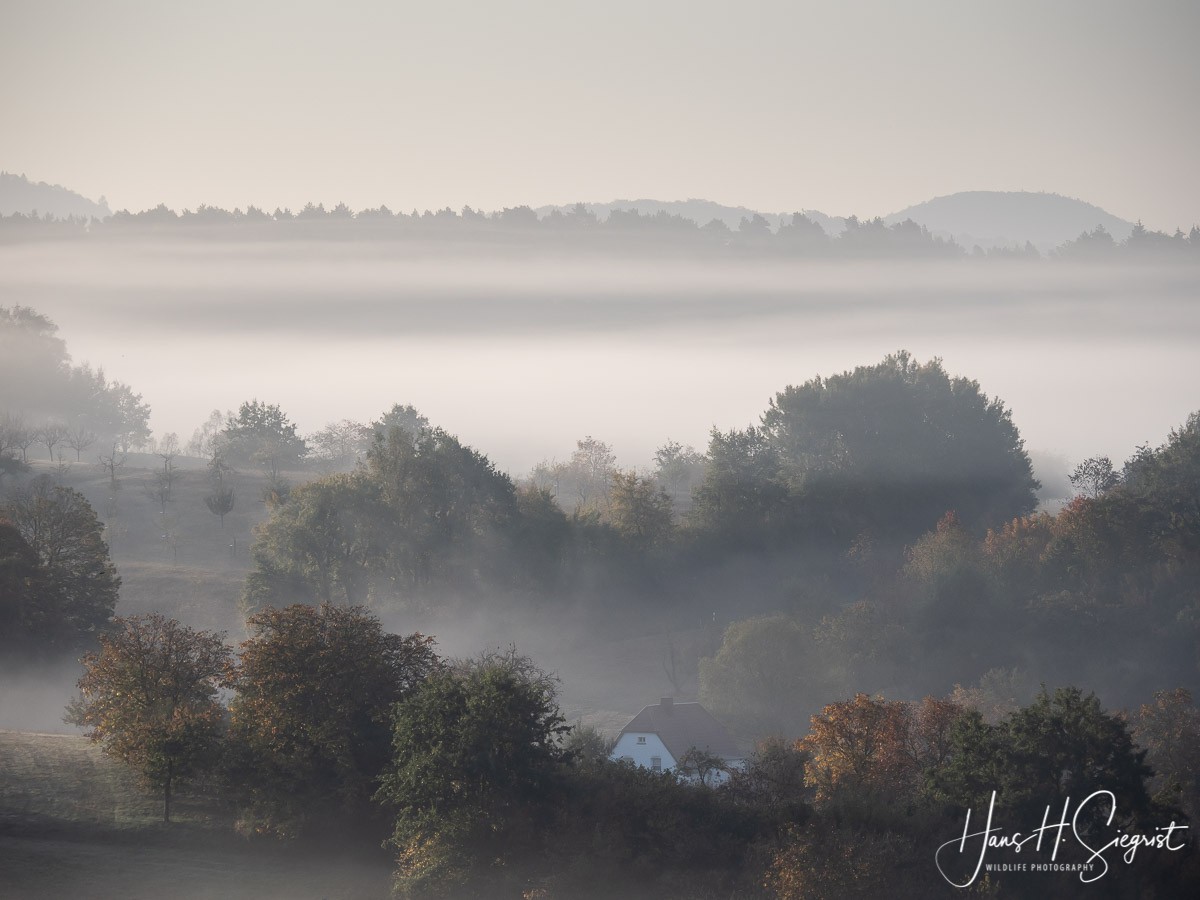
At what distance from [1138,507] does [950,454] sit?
750 inches

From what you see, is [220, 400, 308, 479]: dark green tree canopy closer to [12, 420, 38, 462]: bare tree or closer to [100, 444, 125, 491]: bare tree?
[100, 444, 125, 491]: bare tree

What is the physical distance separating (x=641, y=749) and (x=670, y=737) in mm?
1542

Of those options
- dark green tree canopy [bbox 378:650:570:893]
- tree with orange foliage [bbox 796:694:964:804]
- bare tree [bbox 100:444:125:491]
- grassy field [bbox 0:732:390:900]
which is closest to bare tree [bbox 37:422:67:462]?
bare tree [bbox 100:444:125:491]

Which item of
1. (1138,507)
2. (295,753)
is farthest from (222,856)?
(1138,507)

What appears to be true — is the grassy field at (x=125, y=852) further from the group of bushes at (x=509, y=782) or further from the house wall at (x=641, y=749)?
the house wall at (x=641, y=749)

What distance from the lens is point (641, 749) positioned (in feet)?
196

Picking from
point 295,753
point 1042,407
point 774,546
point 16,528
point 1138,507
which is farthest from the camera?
point 1042,407

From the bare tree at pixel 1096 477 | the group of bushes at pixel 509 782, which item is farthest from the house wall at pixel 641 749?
the bare tree at pixel 1096 477

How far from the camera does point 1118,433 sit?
161125 millimetres

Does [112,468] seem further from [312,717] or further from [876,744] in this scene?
[876,744]

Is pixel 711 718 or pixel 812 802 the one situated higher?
pixel 812 802

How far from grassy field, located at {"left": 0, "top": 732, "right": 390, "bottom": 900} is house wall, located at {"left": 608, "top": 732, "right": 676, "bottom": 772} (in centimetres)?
2453

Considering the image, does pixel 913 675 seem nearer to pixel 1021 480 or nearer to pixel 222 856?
pixel 1021 480

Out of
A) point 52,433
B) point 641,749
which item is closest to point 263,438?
point 52,433
